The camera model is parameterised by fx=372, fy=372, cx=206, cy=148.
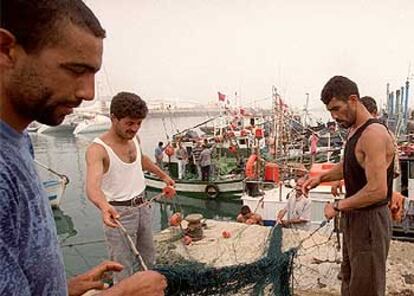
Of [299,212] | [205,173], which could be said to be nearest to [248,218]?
[299,212]

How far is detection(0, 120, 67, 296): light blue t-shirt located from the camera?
0.78 m

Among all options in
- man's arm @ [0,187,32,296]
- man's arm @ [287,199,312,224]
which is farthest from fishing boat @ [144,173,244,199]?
man's arm @ [0,187,32,296]

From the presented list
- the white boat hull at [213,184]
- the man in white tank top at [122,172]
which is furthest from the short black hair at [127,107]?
the white boat hull at [213,184]

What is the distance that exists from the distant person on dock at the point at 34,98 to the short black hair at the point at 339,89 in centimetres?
213

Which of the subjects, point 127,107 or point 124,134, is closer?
point 127,107

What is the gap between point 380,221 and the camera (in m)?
2.69

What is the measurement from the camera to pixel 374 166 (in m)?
2.54

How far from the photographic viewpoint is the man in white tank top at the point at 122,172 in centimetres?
298

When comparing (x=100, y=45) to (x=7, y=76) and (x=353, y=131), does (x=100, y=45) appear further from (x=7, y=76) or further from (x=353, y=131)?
(x=353, y=131)

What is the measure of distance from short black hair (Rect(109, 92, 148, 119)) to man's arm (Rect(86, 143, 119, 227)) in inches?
12.6

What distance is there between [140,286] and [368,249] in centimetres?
208

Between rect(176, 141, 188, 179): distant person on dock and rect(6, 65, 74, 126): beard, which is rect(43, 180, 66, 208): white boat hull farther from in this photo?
rect(6, 65, 74, 126): beard

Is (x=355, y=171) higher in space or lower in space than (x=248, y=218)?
higher

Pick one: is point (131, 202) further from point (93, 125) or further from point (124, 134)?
point (93, 125)
